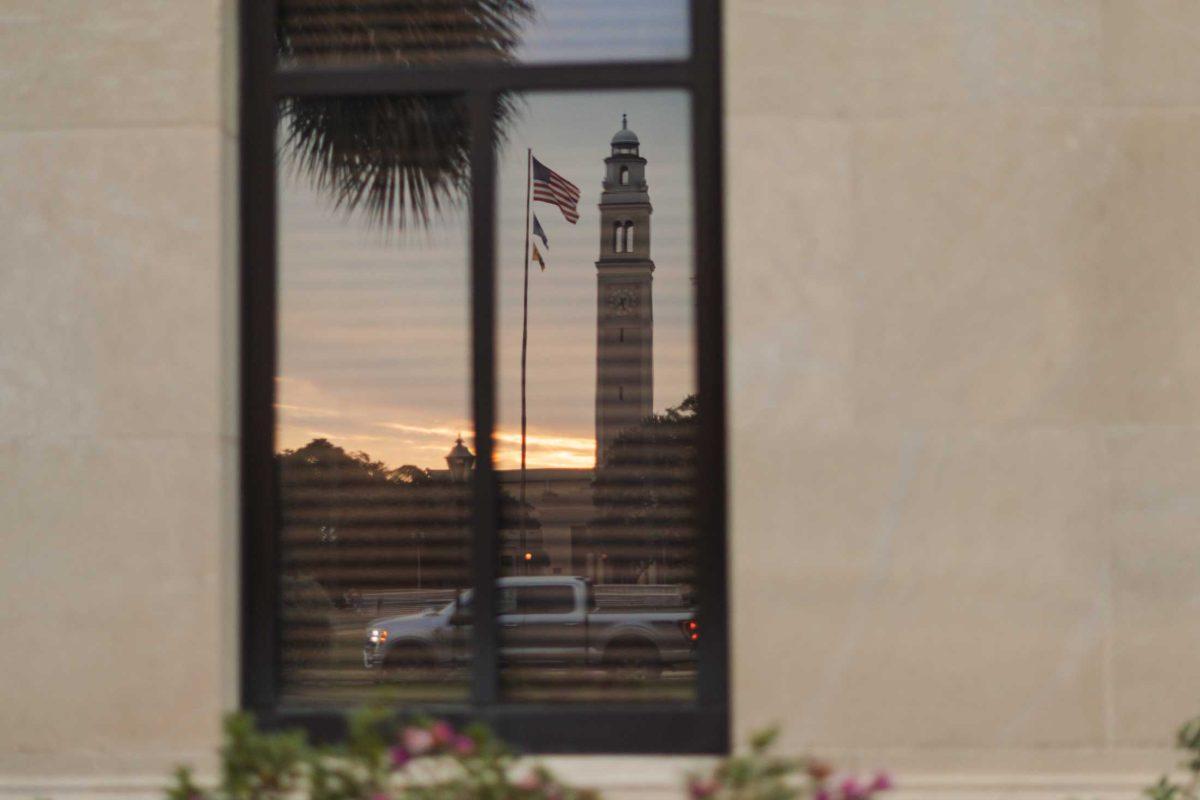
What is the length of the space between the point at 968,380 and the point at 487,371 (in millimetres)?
1940

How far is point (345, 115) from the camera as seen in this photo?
6.57 m

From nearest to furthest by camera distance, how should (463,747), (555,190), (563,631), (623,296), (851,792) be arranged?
(851,792)
(463,747)
(563,631)
(555,190)
(623,296)

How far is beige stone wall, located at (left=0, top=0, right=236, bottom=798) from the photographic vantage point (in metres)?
6.05

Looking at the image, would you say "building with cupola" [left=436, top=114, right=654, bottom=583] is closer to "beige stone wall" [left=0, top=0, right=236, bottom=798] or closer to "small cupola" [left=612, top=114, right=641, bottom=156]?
"small cupola" [left=612, top=114, right=641, bottom=156]

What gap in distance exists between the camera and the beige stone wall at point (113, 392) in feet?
19.9

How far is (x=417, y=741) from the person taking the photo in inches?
139

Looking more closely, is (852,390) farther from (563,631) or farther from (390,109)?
(390,109)

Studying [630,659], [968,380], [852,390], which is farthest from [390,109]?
[968,380]

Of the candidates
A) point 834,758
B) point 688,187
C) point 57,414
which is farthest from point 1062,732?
point 57,414

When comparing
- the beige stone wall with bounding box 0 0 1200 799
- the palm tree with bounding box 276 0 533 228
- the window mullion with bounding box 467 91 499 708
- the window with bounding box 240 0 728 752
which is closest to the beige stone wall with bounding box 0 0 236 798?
the beige stone wall with bounding box 0 0 1200 799

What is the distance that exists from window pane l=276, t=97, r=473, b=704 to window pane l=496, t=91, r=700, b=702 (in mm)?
236

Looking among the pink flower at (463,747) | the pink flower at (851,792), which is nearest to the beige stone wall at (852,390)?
the pink flower at (463,747)

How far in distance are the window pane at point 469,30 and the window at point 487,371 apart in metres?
0.01

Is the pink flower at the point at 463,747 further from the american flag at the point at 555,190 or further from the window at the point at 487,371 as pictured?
the american flag at the point at 555,190
